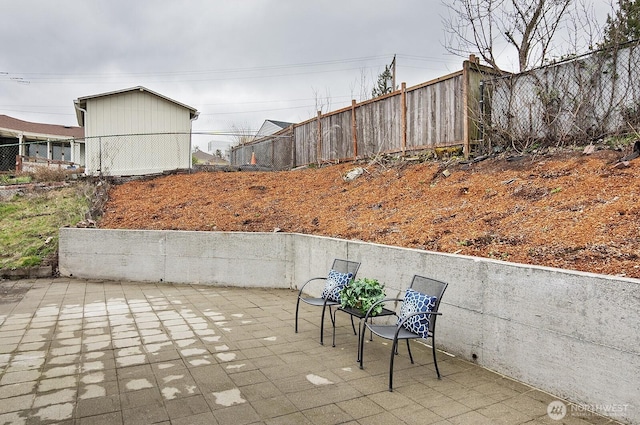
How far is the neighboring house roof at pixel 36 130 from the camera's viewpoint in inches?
956

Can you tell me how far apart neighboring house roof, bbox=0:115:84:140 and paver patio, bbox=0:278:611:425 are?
76.9 feet

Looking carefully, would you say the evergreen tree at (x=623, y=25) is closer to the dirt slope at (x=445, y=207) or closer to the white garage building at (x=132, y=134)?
the dirt slope at (x=445, y=207)

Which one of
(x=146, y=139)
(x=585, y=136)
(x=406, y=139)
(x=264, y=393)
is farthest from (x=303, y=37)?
(x=264, y=393)

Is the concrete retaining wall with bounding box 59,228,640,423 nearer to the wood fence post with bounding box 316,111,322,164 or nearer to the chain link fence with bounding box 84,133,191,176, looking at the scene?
the wood fence post with bounding box 316,111,322,164

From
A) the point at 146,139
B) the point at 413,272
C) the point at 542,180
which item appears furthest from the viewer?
the point at 146,139

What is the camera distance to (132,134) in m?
12.7

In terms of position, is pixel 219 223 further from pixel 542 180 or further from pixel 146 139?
pixel 146 139

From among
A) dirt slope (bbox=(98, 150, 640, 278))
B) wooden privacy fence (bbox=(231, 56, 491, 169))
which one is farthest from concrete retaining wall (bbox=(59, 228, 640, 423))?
wooden privacy fence (bbox=(231, 56, 491, 169))

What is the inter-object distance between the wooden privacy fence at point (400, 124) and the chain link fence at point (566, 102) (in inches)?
13.2

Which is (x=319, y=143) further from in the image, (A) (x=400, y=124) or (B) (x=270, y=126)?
(B) (x=270, y=126)

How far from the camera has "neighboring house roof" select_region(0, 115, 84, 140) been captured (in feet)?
79.7

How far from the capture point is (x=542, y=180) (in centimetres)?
536

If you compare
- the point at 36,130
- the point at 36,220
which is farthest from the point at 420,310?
the point at 36,130

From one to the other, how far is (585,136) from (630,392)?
15.3 feet
